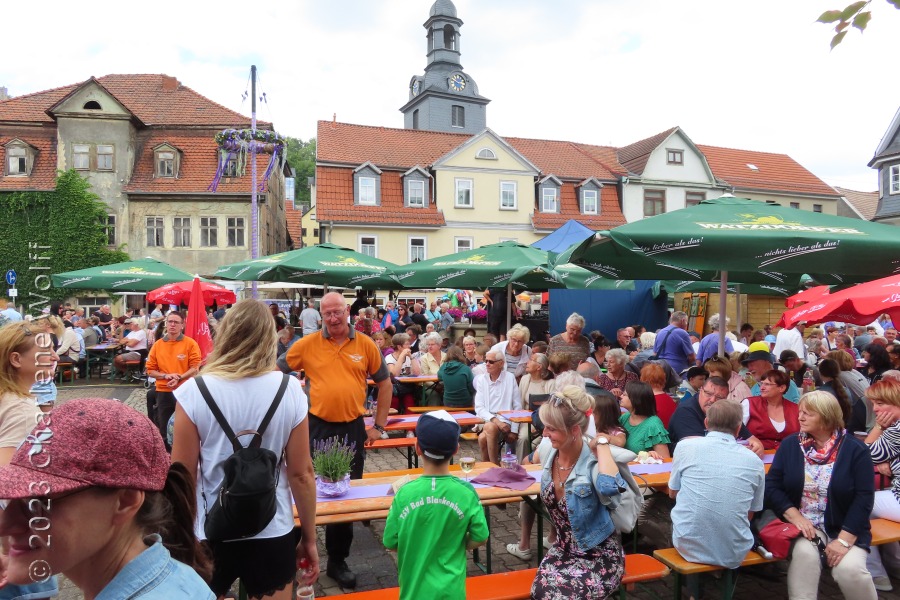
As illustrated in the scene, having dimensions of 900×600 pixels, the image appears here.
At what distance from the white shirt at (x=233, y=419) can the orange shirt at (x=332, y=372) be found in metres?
1.78

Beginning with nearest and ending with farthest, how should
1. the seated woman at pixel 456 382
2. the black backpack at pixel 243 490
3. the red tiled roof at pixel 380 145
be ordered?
1. the black backpack at pixel 243 490
2. the seated woman at pixel 456 382
3. the red tiled roof at pixel 380 145

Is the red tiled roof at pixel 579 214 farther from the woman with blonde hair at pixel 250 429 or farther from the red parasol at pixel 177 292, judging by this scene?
the woman with blonde hair at pixel 250 429

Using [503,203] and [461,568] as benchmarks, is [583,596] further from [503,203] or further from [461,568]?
[503,203]

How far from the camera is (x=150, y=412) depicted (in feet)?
28.9

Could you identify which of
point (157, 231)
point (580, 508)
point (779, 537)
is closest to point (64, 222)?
point (157, 231)

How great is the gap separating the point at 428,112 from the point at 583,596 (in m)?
48.8

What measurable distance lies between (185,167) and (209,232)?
3466 millimetres

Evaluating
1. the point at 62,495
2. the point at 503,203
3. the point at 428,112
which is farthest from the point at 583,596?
the point at 428,112

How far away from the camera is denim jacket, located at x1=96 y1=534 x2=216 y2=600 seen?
49.9 inches

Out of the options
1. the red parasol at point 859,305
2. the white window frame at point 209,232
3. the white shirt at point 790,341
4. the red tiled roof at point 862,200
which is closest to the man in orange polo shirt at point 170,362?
the red parasol at point 859,305

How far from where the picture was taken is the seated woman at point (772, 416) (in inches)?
229

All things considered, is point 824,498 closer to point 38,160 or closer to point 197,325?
point 197,325

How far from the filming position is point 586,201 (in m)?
37.3

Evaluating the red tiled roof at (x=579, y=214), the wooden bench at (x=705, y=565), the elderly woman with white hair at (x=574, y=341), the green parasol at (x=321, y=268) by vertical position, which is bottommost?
the wooden bench at (x=705, y=565)
